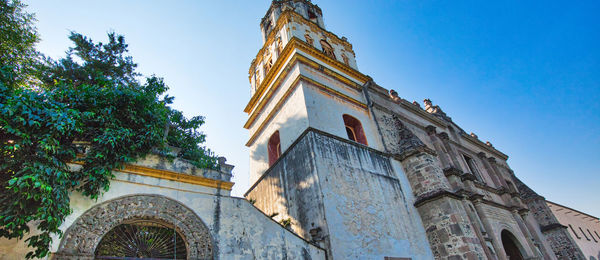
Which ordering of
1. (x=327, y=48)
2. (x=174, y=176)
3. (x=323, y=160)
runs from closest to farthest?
(x=174, y=176)
(x=323, y=160)
(x=327, y=48)

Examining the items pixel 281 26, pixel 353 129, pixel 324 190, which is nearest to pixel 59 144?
pixel 324 190

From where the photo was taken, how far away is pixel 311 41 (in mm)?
14367

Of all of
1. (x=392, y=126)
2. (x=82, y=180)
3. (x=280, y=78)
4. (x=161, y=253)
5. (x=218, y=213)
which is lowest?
(x=161, y=253)

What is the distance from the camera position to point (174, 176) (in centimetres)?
591

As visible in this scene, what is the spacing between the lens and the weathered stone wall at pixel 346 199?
750cm

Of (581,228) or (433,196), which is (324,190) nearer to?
(433,196)

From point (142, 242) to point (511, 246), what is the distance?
14617 millimetres

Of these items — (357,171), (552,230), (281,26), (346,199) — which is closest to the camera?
(346,199)

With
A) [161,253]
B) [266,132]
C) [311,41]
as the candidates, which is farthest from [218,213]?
[311,41]

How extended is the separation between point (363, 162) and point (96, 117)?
7633mm

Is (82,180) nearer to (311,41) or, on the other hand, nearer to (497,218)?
(311,41)

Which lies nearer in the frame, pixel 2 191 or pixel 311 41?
pixel 2 191

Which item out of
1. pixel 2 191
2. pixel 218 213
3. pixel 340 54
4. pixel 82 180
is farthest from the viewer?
pixel 340 54

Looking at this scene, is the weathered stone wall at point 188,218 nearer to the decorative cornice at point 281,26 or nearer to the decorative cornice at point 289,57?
the decorative cornice at point 289,57
